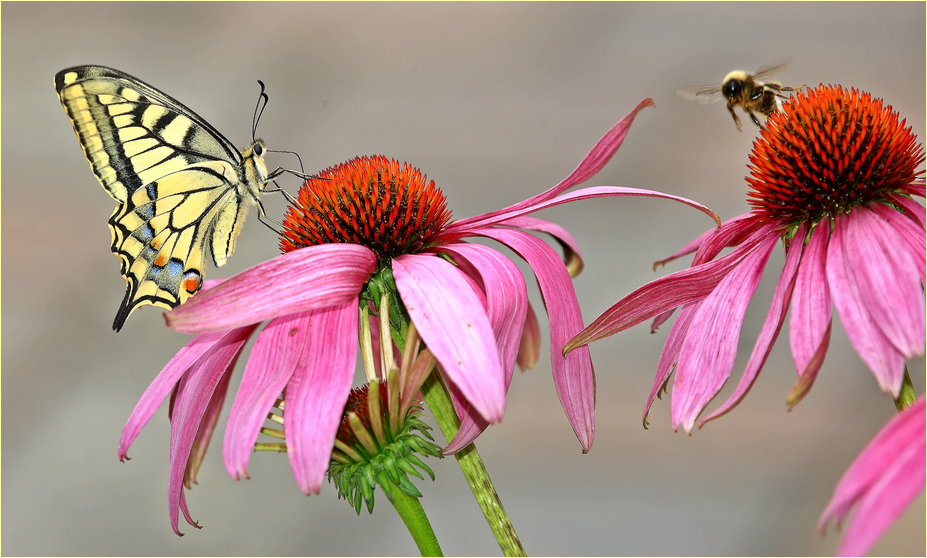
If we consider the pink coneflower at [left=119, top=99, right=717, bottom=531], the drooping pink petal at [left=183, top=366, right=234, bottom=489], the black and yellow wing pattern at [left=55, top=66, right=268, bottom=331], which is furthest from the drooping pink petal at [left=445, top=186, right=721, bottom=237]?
the black and yellow wing pattern at [left=55, top=66, right=268, bottom=331]

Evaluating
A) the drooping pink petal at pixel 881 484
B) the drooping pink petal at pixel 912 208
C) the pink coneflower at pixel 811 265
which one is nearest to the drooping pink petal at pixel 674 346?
the pink coneflower at pixel 811 265

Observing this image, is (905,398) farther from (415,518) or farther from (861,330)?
(415,518)

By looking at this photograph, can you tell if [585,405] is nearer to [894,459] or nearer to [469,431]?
[469,431]

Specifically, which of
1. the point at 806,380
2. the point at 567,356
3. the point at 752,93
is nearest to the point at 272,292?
the point at 567,356

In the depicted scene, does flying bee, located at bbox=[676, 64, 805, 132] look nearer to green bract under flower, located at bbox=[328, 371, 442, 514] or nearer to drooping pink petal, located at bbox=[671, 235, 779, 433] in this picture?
drooping pink petal, located at bbox=[671, 235, 779, 433]

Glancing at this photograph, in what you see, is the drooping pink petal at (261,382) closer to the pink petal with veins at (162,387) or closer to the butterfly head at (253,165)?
the pink petal with veins at (162,387)

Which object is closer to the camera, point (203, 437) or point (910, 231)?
point (910, 231)
